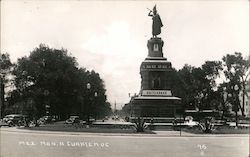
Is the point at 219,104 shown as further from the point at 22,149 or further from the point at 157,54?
the point at 22,149

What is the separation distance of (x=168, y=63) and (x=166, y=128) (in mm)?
9030

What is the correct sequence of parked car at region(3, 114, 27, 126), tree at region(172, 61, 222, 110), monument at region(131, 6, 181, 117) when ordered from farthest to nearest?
tree at region(172, 61, 222, 110) < parked car at region(3, 114, 27, 126) < monument at region(131, 6, 181, 117)

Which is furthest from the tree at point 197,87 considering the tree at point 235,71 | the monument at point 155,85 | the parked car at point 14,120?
the parked car at point 14,120

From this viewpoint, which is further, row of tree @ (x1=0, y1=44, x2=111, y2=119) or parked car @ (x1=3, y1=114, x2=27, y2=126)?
row of tree @ (x1=0, y1=44, x2=111, y2=119)

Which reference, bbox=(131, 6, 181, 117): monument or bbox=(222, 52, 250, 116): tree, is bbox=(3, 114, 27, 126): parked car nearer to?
bbox=(131, 6, 181, 117): monument

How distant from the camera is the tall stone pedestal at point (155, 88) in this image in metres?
41.5

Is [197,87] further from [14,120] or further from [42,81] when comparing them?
[14,120]

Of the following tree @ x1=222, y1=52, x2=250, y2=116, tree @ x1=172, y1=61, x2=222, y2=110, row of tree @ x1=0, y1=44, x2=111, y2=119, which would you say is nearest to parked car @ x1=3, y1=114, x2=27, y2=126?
row of tree @ x1=0, y1=44, x2=111, y2=119

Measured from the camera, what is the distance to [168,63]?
43688 millimetres

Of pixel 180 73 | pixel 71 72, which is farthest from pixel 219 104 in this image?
pixel 71 72

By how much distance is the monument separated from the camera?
41.5 metres

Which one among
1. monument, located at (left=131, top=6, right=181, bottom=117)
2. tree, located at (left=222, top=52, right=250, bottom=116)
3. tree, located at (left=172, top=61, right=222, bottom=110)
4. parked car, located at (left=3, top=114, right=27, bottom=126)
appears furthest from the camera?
tree, located at (left=172, top=61, right=222, bottom=110)

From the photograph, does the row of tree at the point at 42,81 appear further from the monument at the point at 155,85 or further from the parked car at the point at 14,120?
the monument at the point at 155,85

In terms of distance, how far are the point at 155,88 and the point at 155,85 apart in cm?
30
